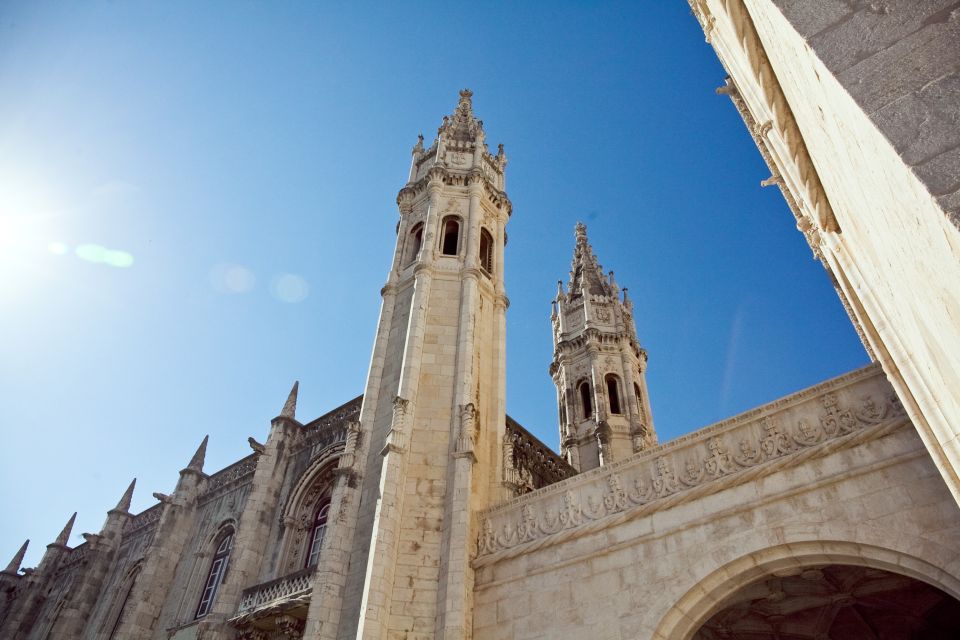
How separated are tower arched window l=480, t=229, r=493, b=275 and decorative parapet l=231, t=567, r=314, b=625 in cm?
821

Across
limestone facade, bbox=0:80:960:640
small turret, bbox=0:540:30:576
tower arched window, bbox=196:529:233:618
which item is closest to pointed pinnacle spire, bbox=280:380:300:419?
limestone facade, bbox=0:80:960:640

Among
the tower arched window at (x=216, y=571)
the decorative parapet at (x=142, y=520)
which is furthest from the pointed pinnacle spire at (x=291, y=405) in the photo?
the decorative parapet at (x=142, y=520)

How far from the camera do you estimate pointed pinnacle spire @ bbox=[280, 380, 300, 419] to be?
1906cm

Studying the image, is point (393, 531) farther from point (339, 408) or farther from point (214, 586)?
point (214, 586)

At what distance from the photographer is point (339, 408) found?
18.3 m

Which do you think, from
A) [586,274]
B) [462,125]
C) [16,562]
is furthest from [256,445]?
[16,562]

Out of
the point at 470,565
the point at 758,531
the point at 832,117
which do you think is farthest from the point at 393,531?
the point at 832,117

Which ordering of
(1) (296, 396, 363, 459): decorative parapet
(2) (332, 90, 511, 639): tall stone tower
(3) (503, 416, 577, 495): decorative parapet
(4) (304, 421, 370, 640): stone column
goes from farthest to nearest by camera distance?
1. (1) (296, 396, 363, 459): decorative parapet
2. (3) (503, 416, 577, 495): decorative parapet
3. (4) (304, 421, 370, 640): stone column
4. (2) (332, 90, 511, 639): tall stone tower

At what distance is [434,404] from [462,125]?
10.5 meters

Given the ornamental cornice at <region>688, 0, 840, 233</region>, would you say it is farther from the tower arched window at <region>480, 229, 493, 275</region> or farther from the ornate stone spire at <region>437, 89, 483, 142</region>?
the ornate stone spire at <region>437, 89, 483, 142</region>

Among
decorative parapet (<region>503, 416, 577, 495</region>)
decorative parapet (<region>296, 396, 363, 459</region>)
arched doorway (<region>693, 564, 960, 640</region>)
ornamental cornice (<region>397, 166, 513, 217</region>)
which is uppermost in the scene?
ornamental cornice (<region>397, 166, 513, 217</region>)

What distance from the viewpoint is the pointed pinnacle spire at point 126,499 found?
2445 cm

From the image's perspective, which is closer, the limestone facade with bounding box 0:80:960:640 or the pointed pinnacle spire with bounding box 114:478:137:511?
the limestone facade with bounding box 0:80:960:640

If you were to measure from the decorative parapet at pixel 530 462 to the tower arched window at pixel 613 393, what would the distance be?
222 inches
